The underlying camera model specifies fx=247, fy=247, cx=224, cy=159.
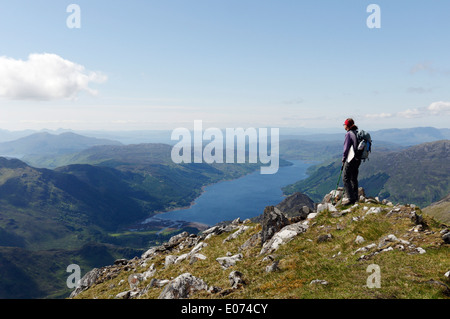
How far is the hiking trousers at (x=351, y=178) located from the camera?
20812mm

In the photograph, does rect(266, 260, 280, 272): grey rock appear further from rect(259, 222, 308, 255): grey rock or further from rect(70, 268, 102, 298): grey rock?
rect(70, 268, 102, 298): grey rock

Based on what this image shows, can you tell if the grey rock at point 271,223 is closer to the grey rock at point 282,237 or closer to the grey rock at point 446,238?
the grey rock at point 282,237

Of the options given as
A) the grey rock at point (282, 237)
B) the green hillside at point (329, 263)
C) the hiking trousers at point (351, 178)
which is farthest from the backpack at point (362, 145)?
the grey rock at point (282, 237)

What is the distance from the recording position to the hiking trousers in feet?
68.3

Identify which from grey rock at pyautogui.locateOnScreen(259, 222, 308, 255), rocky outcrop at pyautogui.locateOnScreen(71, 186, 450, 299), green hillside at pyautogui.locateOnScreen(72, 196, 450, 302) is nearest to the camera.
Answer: green hillside at pyautogui.locateOnScreen(72, 196, 450, 302)

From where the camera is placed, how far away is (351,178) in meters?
21.1

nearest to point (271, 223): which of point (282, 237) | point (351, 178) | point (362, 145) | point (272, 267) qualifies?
point (282, 237)

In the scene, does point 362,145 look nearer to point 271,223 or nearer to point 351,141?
point 351,141

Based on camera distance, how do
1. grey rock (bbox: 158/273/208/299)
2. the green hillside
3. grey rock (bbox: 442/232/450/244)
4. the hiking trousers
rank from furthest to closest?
the hiking trousers, grey rock (bbox: 158/273/208/299), grey rock (bbox: 442/232/450/244), the green hillside

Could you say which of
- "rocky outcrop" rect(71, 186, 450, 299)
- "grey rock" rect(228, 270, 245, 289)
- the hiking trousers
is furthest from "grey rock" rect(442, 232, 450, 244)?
"grey rock" rect(228, 270, 245, 289)

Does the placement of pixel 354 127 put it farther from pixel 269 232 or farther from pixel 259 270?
pixel 259 270

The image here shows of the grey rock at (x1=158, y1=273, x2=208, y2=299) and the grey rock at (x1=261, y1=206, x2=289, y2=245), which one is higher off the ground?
the grey rock at (x1=261, y1=206, x2=289, y2=245)

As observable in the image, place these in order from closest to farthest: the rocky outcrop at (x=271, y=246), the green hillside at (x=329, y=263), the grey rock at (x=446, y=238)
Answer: the green hillside at (x=329, y=263) < the grey rock at (x=446, y=238) < the rocky outcrop at (x=271, y=246)
